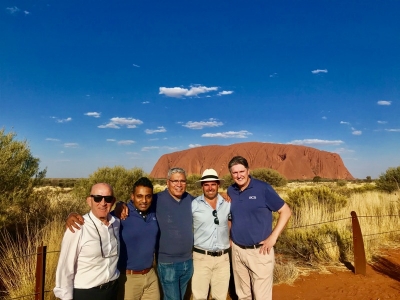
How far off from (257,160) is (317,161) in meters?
20.9

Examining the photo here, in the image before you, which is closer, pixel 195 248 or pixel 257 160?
pixel 195 248

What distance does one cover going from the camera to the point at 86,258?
2699 mm

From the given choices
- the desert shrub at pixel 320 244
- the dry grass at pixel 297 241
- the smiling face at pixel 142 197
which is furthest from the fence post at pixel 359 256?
the smiling face at pixel 142 197

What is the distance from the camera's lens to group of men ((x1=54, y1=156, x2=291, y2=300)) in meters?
2.82

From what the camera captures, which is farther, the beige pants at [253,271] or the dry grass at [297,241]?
the dry grass at [297,241]

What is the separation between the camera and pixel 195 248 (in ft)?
12.4

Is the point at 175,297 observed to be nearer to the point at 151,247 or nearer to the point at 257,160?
the point at 151,247

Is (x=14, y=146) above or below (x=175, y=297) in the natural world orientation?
above

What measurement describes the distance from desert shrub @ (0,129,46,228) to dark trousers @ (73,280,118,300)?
493 cm

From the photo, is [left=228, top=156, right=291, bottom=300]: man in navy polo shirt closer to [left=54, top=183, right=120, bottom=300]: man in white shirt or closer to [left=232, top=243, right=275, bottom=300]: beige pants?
[left=232, top=243, right=275, bottom=300]: beige pants

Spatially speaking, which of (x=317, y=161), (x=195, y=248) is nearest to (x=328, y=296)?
(x=195, y=248)

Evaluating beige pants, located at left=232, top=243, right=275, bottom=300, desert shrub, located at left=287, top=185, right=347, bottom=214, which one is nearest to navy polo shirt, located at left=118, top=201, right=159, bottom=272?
beige pants, located at left=232, top=243, right=275, bottom=300

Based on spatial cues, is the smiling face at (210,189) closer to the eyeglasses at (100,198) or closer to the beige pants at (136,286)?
Result: the beige pants at (136,286)

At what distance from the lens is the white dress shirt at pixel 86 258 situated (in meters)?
2.60
